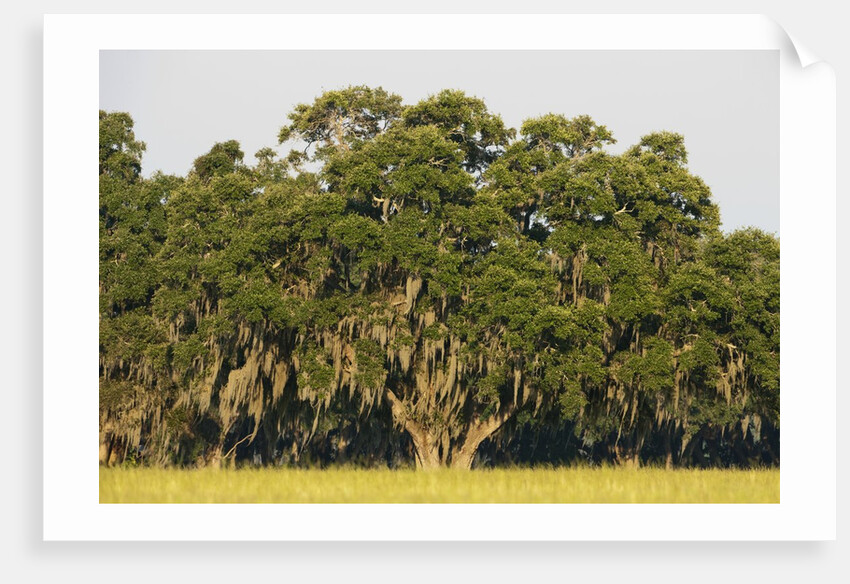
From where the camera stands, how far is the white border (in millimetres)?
13477

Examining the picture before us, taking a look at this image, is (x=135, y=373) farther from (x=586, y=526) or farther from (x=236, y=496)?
(x=586, y=526)

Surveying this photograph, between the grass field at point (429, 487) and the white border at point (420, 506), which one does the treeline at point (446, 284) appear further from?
the white border at point (420, 506)

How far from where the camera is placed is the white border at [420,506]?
1348 cm

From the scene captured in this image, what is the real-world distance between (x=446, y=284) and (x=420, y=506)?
7549mm

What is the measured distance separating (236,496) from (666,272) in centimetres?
1057

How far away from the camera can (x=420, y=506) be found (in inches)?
539

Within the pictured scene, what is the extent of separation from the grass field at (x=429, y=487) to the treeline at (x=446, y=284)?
148 inches
